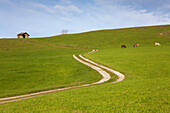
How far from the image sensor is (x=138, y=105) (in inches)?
276

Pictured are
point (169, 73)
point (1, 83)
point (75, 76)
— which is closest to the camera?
point (169, 73)

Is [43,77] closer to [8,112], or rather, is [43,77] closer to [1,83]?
[1,83]

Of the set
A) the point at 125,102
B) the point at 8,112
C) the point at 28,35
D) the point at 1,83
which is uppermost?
the point at 28,35

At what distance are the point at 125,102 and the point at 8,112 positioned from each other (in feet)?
20.5

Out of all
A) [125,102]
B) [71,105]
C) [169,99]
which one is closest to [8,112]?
[71,105]

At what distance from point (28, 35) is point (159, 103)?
12372 centimetres

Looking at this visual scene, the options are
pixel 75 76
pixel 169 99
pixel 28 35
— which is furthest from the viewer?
pixel 28 35

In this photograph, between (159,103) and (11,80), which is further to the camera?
(11,80)

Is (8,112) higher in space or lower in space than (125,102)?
lower

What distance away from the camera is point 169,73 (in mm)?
18250

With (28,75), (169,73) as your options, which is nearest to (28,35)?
(28,75)

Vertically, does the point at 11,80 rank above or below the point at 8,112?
below

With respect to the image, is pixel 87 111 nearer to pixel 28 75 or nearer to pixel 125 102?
pixel 125 102

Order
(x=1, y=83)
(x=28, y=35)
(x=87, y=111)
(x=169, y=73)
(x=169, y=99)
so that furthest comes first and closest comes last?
(x=28, y=35), (x=1, y=83), (x=169, y=73), (x=169, y=99), (x=87, y=111)
